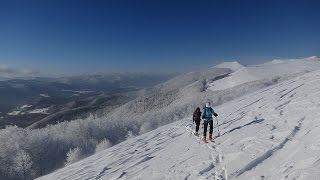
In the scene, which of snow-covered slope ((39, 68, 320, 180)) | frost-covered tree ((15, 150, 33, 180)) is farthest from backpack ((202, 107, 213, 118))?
frost-covered tree ((15, 150, 33, 180))

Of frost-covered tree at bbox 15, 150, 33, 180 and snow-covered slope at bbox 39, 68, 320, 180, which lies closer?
snow-covered slope at bbox 39, 68, 320, 180

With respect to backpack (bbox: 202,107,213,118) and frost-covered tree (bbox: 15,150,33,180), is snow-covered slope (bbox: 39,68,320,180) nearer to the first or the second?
backpack (bbox: 202,107,213,118)

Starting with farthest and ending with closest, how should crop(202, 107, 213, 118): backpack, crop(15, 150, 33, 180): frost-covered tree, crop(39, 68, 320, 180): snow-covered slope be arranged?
crop(15, 150, 33, 180): frost-covered tree < crop(202, 107, 213, 118): backpack < crop(39, 68, 320, 180): snow-covered slope

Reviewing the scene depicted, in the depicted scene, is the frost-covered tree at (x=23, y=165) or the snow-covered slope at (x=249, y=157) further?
the frost-covered tree at (x=23, y=165)

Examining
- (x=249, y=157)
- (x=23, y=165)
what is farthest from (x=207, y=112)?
(x=23, y=165)

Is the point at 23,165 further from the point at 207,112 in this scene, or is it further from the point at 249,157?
the point at 249,157

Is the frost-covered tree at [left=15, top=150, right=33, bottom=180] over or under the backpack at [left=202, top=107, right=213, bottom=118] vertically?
under

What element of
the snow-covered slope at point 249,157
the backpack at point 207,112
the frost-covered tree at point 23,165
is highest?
the backpack at point 207,112

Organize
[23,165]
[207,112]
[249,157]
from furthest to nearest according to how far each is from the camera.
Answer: [23,165]
[207,112]
[249,157]

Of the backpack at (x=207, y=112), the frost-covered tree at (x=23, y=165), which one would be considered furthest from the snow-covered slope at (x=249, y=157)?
the frost-covered tree at (x=23, y=165)

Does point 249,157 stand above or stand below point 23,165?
above

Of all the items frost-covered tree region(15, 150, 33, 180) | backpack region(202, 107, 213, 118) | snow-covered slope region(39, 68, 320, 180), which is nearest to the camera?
snow-covered slope region(39, 68, 320, 180)

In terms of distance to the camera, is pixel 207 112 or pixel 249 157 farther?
pixel 207 112

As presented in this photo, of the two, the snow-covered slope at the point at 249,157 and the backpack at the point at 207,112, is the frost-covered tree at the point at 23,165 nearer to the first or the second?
the snow-covered slope at the point at 249,157
